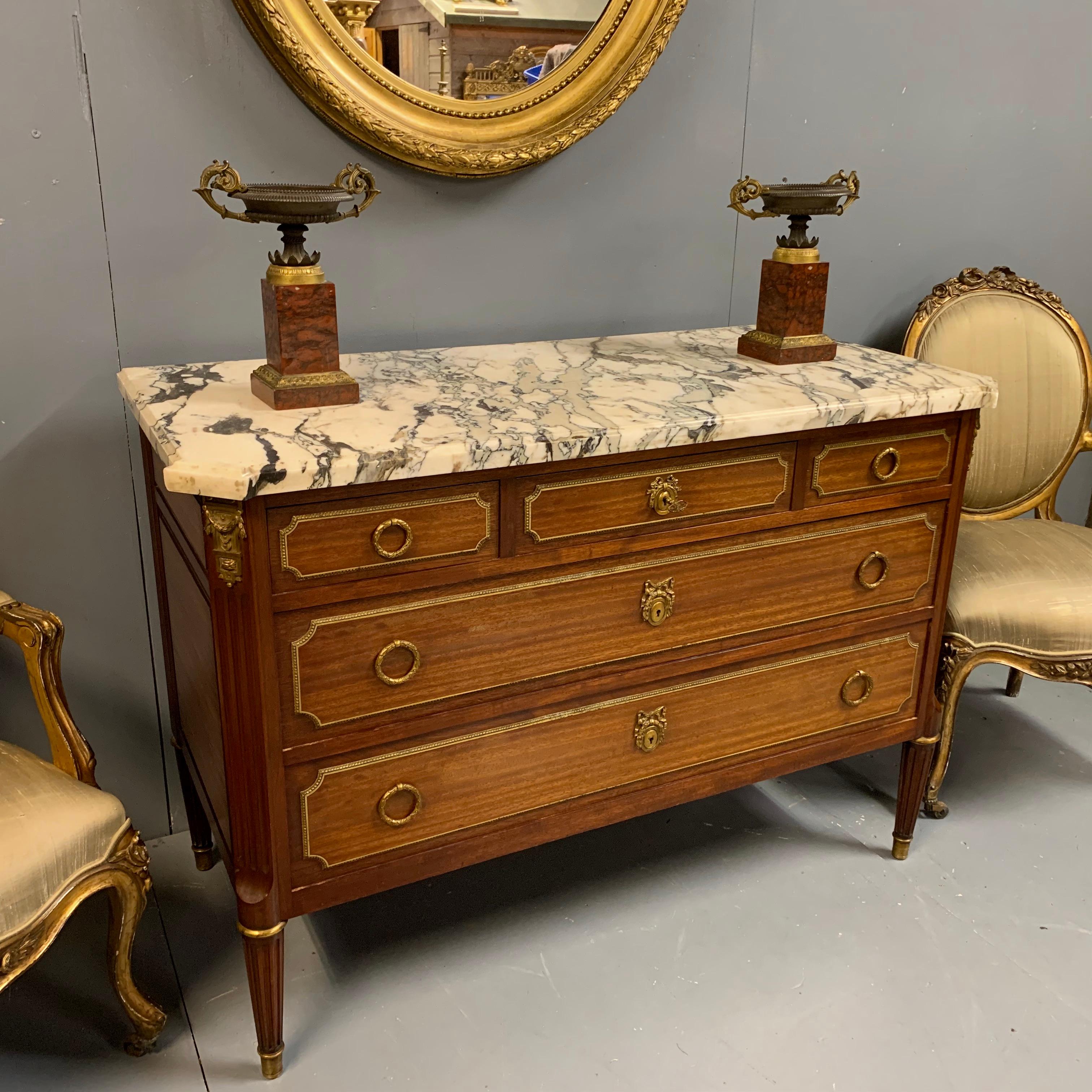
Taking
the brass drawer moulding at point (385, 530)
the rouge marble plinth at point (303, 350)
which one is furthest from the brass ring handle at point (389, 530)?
the rouge marble plinth at point (303, 350)

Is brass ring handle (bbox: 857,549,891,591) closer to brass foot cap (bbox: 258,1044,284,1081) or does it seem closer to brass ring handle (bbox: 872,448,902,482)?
brass ring handle (bbox: 872,448,902,482)

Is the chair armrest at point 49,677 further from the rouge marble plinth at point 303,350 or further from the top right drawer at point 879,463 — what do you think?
the top right drawer at point 879,463

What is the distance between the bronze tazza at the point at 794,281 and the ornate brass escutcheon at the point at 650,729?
0.76 m

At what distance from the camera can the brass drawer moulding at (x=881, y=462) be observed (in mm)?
1861

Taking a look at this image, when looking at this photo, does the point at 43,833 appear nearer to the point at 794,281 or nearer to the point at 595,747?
the point at 595,747

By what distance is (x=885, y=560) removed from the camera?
6.66ft

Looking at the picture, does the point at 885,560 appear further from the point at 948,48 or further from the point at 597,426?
the point at 948,48

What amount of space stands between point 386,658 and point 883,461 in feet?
3.33

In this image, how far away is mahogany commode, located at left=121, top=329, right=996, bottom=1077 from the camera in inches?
59.5

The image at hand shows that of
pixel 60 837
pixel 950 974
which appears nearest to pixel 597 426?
pixel 60 837

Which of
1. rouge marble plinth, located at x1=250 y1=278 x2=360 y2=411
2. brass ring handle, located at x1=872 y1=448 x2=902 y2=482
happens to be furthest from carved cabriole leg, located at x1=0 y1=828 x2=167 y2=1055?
brass ring handle, located at x1=872 y1=448 x2=902 y2=482

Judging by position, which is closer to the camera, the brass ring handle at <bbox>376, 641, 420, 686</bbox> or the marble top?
the marble top

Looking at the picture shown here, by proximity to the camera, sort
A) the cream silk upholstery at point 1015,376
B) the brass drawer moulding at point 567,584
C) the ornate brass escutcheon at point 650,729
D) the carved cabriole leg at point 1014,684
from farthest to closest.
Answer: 1. the carved cabriole leg at point 1014,684
2. the cream silk upholstery at point 1015,376
3. the ornate brass escutcheon at point 650,729
4. the brass drawer moulding at point 567,584

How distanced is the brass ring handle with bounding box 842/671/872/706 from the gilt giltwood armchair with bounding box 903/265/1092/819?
26cm
